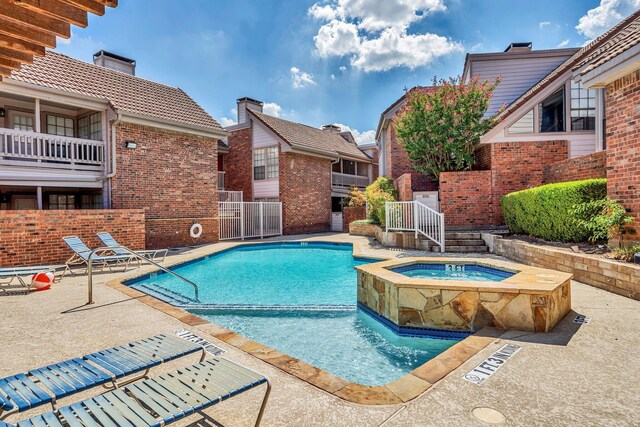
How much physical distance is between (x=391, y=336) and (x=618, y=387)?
105 inches

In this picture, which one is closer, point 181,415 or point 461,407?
point 181,415

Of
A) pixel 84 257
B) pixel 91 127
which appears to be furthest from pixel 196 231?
pixel 84 257

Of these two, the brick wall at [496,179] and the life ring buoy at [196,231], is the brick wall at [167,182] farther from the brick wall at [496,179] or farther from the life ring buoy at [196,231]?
the brick wall at [496,179]

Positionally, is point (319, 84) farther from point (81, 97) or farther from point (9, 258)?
point (9, 258)

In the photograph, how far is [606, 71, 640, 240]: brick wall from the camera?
6465mm

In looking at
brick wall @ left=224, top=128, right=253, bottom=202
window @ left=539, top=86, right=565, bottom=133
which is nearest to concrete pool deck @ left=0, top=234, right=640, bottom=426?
window @ left=539, top=86, right=565, bottom=133

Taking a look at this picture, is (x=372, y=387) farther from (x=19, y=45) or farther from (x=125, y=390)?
(x=19, y=45)

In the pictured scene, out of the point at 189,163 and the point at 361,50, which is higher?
the point at 361,50

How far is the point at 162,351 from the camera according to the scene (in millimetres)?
2625

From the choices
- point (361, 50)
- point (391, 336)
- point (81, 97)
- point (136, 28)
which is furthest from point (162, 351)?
point (361, 50)

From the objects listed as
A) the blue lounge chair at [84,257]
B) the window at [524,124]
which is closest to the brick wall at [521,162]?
the window at [524,124]

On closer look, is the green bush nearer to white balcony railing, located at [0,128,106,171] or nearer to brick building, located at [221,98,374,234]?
brick building, located at [221,98,374,234]

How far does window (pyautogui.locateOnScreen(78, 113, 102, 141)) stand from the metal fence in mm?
→ 5414

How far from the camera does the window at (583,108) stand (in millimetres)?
11846
